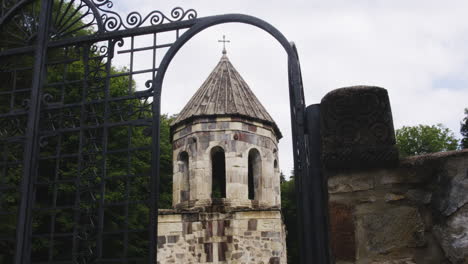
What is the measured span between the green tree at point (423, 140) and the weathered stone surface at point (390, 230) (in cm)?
2684

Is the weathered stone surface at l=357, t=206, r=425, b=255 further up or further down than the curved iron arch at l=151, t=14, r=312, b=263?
further down

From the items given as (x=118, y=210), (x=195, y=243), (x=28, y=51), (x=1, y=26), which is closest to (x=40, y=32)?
(x=28, y=51)

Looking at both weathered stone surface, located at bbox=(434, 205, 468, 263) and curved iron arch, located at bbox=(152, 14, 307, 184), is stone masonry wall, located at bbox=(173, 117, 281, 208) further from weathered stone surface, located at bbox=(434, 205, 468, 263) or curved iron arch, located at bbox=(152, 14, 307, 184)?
weathered stone surface, located at bbox=(434, 205, 468, 263)

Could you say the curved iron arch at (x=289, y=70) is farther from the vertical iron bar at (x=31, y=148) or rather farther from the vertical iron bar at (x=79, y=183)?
the vertical iron bar at (x=31, y=148)

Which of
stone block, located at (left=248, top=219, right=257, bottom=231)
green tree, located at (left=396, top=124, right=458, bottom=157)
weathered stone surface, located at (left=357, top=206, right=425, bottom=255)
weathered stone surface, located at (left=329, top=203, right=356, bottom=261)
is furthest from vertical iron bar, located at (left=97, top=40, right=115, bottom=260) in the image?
green tree, located at (left=396, top=124, right=458, bottom=157)

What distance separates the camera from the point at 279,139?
13.8 metres

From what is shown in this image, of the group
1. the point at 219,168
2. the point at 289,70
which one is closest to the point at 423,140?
the point at 219,168

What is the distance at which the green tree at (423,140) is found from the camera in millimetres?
27891

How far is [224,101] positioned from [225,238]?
12.3 feet

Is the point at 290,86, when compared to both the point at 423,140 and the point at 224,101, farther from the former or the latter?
the point at 423,140

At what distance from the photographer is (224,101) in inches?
502

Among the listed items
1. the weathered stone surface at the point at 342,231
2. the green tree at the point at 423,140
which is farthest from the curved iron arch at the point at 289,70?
the green tree at the point at 423,140

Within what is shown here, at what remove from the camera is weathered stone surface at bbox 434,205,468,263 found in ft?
7.72

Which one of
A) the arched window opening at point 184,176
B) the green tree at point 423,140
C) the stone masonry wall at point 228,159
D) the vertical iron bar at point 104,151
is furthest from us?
the green tree at point 423,140
